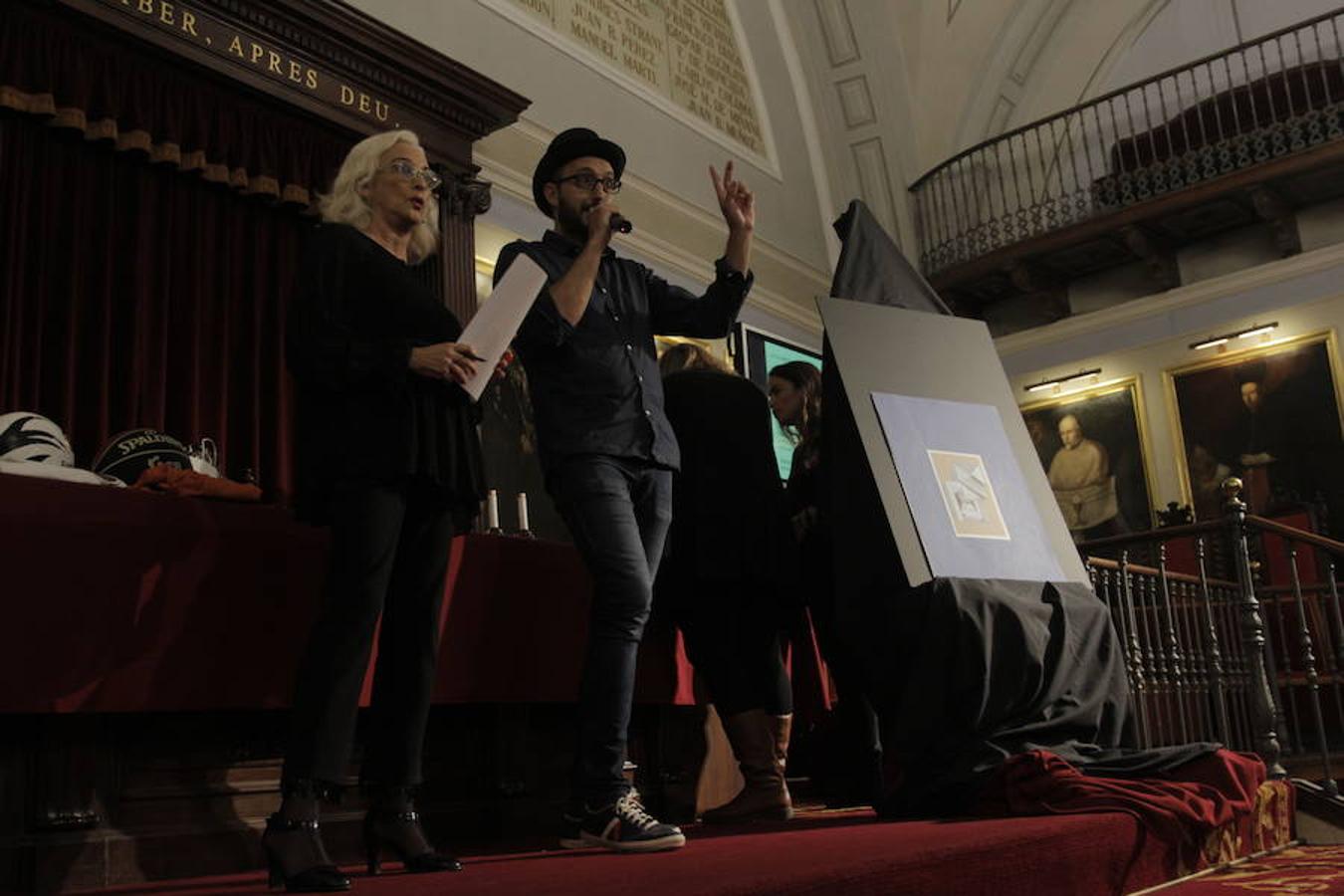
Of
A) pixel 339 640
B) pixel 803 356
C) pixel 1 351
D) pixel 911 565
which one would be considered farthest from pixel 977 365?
pixel 803 356

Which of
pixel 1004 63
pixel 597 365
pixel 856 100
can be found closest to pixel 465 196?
pixel 597 365

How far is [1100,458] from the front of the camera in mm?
10148

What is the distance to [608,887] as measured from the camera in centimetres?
163

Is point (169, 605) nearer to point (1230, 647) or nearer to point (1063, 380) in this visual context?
point (1230, 647)

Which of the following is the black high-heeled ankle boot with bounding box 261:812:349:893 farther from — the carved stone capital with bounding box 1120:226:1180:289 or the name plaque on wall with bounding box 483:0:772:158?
the carved stone capital with bounding box 1120:226:1180:289

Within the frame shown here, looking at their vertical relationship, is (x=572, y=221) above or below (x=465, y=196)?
below

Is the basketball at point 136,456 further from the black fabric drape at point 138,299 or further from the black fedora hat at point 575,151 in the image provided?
the black fabric drape at point 138,299

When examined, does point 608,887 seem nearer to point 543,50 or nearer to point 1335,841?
point 1335,841

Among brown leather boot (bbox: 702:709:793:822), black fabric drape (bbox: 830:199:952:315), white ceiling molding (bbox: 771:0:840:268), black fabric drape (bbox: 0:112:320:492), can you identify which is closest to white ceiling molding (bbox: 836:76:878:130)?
white ceiling molding (bbox: 771:0:840:268)

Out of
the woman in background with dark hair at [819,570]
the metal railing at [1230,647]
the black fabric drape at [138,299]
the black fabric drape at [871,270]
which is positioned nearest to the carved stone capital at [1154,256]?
the metal railing at [1230,647]

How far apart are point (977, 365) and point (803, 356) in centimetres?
568

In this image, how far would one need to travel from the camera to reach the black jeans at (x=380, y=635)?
6.23ft

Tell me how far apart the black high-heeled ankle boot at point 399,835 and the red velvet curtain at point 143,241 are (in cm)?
326

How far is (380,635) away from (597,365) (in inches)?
28.8
